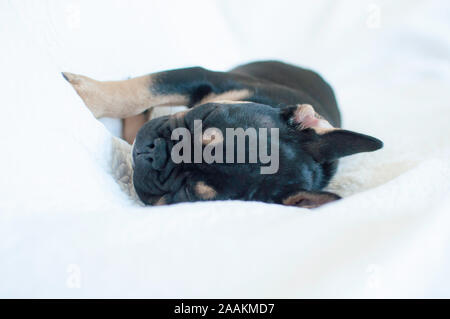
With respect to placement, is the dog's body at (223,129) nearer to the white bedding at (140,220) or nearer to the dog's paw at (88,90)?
the dog's paw at (88,90)

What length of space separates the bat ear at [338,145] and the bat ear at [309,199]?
0.60 feet

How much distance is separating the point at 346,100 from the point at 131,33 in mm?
1567

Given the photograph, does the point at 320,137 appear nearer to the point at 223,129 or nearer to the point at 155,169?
the point at 223,129

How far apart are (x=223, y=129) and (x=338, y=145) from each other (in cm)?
38

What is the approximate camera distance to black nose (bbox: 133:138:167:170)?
135 cm

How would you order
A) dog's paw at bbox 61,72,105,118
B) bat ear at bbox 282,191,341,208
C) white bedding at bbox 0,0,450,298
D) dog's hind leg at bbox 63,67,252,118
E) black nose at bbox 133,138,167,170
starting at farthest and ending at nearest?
1. dog's hind leg at bbox 63,67,252,118
2. dog's paw at bbox 61,72,105,118
3. black nose at bbox 133,138,167,170
4. bat ear at bbox 282,191,341,208
5. white bedding at bbox 0,0,450,298

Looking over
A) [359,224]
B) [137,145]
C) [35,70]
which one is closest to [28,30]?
[35,70]

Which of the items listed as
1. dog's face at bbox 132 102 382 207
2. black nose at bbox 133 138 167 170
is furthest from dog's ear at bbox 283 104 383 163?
black nose at bbox 133 138 167 170

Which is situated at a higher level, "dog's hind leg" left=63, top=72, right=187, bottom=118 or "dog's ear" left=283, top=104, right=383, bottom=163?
"dog's hind leg" left=63, top=72, right=187, bottom=118

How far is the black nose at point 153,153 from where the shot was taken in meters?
1.35

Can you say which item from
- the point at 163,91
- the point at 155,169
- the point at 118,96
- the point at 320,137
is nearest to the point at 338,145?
the point at 320,137

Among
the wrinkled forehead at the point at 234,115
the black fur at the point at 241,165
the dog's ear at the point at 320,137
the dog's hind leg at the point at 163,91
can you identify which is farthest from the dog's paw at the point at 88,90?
the dog's ear at the point at 320,137

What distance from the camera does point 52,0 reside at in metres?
1.44

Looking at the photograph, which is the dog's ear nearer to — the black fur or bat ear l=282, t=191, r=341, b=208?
the black fur
